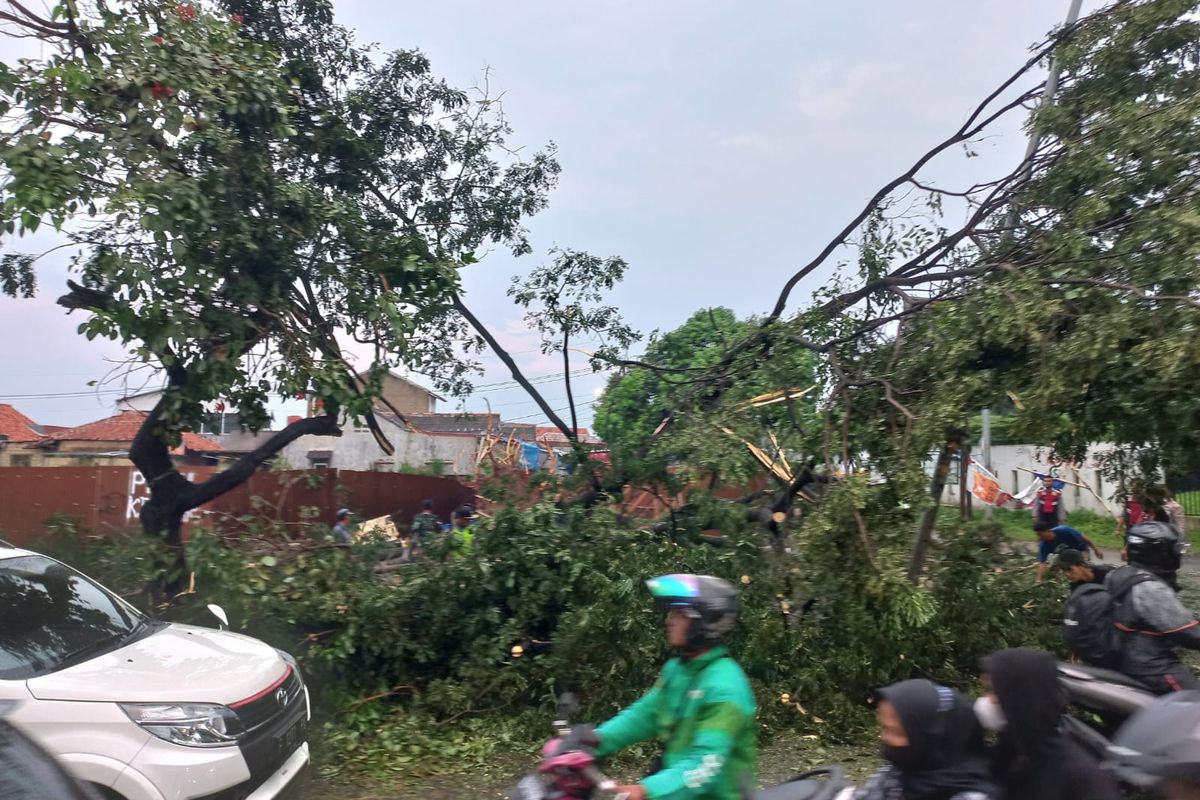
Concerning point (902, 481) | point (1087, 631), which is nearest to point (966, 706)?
point (1087, 631)

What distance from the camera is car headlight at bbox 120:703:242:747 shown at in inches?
161

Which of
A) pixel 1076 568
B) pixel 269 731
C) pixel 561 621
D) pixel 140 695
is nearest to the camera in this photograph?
pixel 140 695

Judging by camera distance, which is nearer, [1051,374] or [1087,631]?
[1087,631]

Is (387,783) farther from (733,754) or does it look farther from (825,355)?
(825,355)

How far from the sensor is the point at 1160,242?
625 centimetres

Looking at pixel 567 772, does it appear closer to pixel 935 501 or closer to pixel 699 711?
pixel 699 711

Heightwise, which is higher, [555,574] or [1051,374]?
[1051,374]

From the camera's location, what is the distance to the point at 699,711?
2730 millimetres

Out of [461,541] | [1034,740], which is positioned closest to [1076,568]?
[1034,740]

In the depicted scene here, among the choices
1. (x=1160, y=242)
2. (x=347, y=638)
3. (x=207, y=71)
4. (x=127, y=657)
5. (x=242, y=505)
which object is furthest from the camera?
(x=242, y=505)

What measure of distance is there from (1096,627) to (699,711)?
9.26 feet

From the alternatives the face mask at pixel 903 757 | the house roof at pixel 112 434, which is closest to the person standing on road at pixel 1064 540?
the face mask at pixel 903 757

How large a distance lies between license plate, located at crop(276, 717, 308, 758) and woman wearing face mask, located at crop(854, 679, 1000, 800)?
3.22 meters

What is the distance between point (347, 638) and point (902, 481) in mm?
4097
